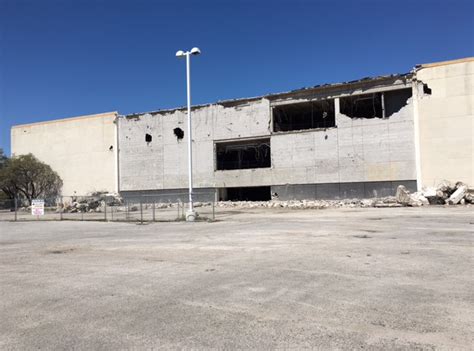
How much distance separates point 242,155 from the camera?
5891 centimetres

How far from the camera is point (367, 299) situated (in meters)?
6.97

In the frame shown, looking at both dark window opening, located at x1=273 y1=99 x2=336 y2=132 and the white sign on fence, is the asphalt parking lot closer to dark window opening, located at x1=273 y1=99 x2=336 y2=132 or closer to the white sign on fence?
the white sign on fence

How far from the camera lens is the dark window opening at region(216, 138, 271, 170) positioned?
5478cm

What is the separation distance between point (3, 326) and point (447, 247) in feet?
36.3

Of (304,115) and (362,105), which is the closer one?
A: (362,105)

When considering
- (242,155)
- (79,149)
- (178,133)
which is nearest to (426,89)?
(242,155)

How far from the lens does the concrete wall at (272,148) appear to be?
1763 inches

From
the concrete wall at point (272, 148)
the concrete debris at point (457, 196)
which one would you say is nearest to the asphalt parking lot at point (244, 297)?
the concrete debris at point (457, 196)

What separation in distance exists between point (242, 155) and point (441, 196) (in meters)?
27.4

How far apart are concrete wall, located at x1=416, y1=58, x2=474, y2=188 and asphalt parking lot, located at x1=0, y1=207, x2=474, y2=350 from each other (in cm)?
3157

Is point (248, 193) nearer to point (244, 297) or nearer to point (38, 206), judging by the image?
point (38, 206)

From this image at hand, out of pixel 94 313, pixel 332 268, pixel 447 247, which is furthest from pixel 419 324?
pixel 447 247

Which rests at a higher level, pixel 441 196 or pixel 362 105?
pixel 362 105

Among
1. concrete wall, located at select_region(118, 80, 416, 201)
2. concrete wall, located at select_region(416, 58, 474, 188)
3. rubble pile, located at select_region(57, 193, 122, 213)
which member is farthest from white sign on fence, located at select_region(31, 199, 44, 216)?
concrete wall, located at select_region(416, 58, 474, 188)
